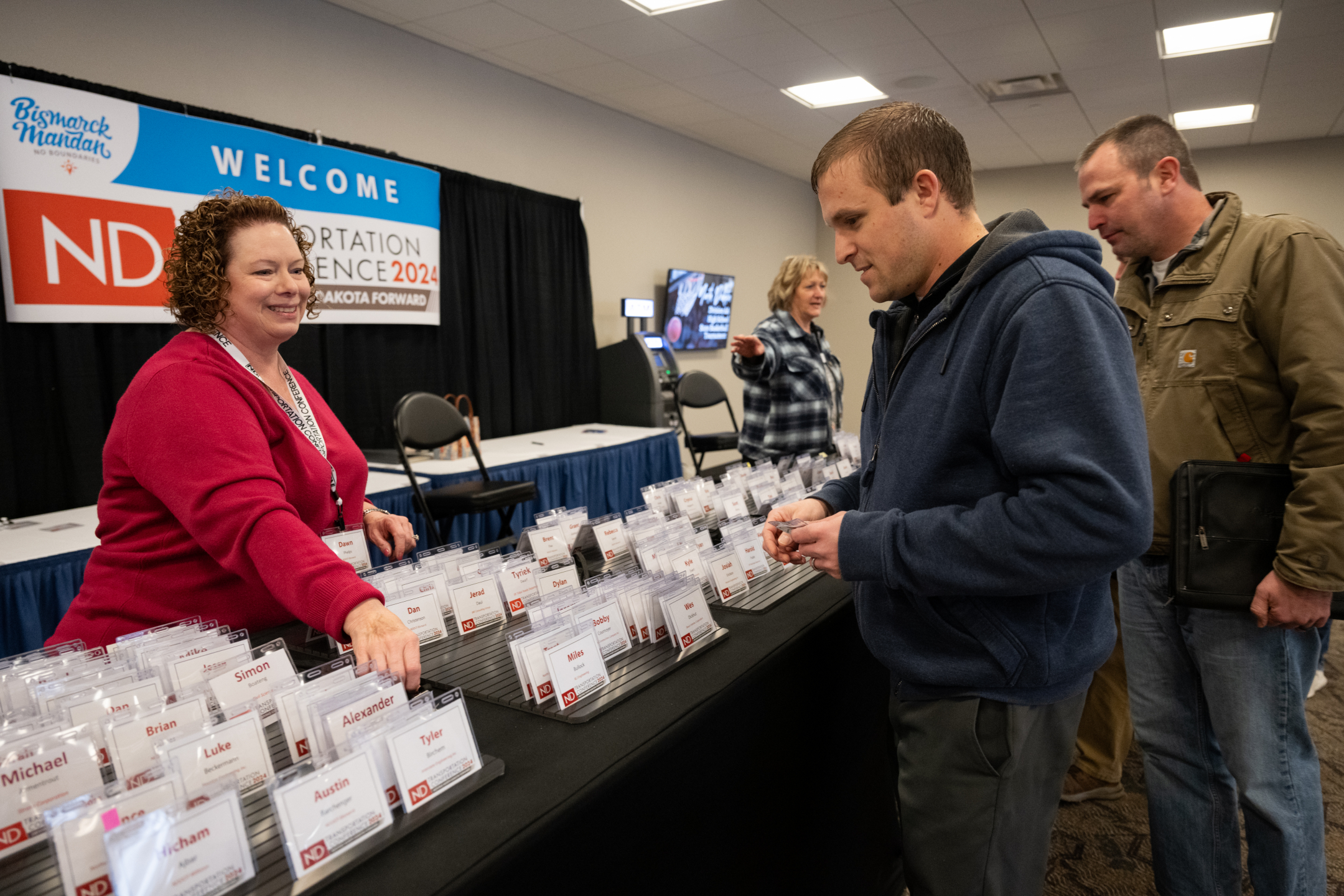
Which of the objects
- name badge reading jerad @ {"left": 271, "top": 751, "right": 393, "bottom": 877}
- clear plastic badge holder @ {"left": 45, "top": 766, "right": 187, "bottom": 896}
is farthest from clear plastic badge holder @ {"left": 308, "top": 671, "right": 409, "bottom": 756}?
clear plastic badge holder @ {"left": 45, "top": 766, "right": 187, "bottom": 896}

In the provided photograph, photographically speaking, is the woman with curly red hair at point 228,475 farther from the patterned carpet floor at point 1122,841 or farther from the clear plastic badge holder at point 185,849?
the patterned carpet floor at point 1122,841

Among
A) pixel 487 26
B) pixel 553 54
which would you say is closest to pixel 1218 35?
pixel 553 54

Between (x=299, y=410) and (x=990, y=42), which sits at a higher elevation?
(x=990, y=42)

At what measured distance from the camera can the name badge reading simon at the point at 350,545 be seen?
1.54 metres

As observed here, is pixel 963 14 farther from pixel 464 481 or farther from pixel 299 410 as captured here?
pixel 299 410

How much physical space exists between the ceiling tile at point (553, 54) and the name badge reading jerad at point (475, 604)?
4.30m

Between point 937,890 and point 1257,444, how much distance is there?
1098 millimetres

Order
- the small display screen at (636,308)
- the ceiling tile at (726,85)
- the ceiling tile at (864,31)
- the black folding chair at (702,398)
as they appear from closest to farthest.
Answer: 1. the ceiling tile at (864,31)
2. the black folding chair at (702,398)
3. the ceiling tile at (726,85)
4. the small display screen at (636,308)

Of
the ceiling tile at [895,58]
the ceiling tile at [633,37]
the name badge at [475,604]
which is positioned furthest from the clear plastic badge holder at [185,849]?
the ceiling tile at [895,58]

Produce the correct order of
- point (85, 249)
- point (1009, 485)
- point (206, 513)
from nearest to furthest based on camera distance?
1. point (1009, 485)
2. point (206, 513)
3. point (85, 249)

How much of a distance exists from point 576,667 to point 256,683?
43cm

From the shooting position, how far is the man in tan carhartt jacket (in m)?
1.44

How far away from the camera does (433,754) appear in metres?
0.90

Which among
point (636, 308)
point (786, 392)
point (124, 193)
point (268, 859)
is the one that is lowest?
point (268, 859)
